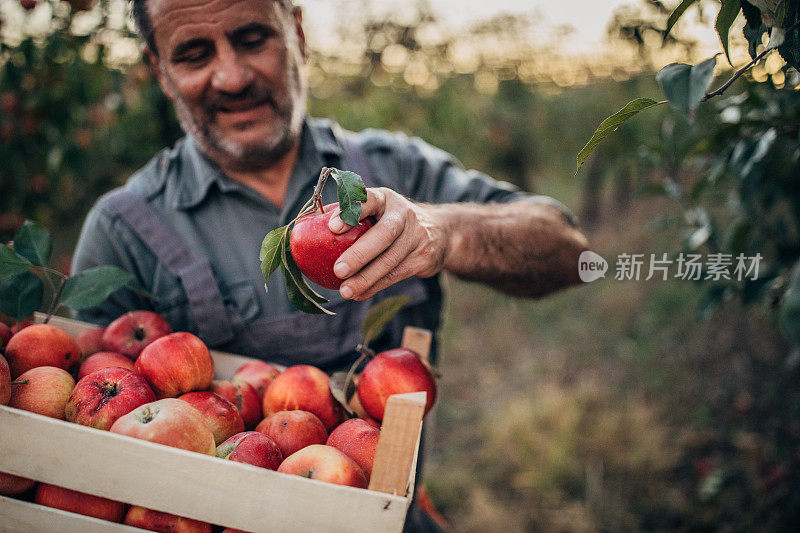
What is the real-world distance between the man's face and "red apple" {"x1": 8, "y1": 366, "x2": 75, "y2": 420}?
0.79 metres

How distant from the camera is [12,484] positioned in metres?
0.77

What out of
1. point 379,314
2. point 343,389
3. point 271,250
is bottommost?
point 343,389

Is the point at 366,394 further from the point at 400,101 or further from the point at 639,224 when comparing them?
the point at 639,224

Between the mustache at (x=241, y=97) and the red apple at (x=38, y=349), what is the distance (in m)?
0.71

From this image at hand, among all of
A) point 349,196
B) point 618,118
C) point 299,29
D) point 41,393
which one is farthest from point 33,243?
point 618,118

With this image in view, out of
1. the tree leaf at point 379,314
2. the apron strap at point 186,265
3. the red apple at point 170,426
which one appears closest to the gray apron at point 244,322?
the apron strap at point 186,265

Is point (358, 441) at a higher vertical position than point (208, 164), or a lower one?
lower

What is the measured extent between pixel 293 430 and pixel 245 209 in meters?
0.85

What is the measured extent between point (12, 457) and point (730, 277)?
172 centimetres

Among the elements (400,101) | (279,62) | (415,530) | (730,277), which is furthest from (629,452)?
(279,62)

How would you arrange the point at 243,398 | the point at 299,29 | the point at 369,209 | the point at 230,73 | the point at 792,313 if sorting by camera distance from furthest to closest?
the point at 299,29
the point at 230,73
the point at 243,398
the point at 369,209
the point at 792,313

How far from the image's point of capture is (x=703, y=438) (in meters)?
2.71

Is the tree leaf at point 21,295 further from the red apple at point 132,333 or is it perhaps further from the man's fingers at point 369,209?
the man's fingers at point 369,209

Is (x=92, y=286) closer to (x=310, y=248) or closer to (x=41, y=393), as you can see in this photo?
(x=41, y=393)
